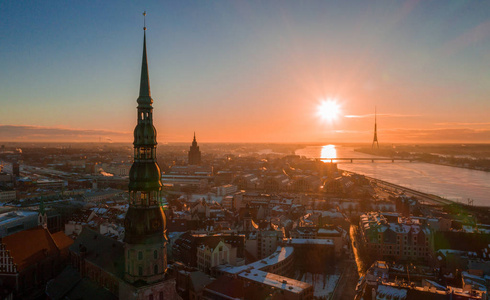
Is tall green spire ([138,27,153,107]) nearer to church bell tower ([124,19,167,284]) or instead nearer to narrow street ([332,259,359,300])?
church bell tower ([124,19,167,284])

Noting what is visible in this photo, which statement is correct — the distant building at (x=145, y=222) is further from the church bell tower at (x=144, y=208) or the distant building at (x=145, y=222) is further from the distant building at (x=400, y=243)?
the distant building at (x=400, y=243)

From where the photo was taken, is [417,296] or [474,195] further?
[474,195]

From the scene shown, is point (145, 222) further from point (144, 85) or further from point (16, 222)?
point (16, 222)

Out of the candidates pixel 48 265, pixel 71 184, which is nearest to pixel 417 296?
pixel 48 265

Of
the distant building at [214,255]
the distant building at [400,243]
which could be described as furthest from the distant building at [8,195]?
the distant building at [400,243]

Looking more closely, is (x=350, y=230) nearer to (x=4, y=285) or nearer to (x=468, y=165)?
(x=4, y=285)

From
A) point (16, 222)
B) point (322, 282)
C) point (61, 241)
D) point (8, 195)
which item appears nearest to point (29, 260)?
point (61, 241)
